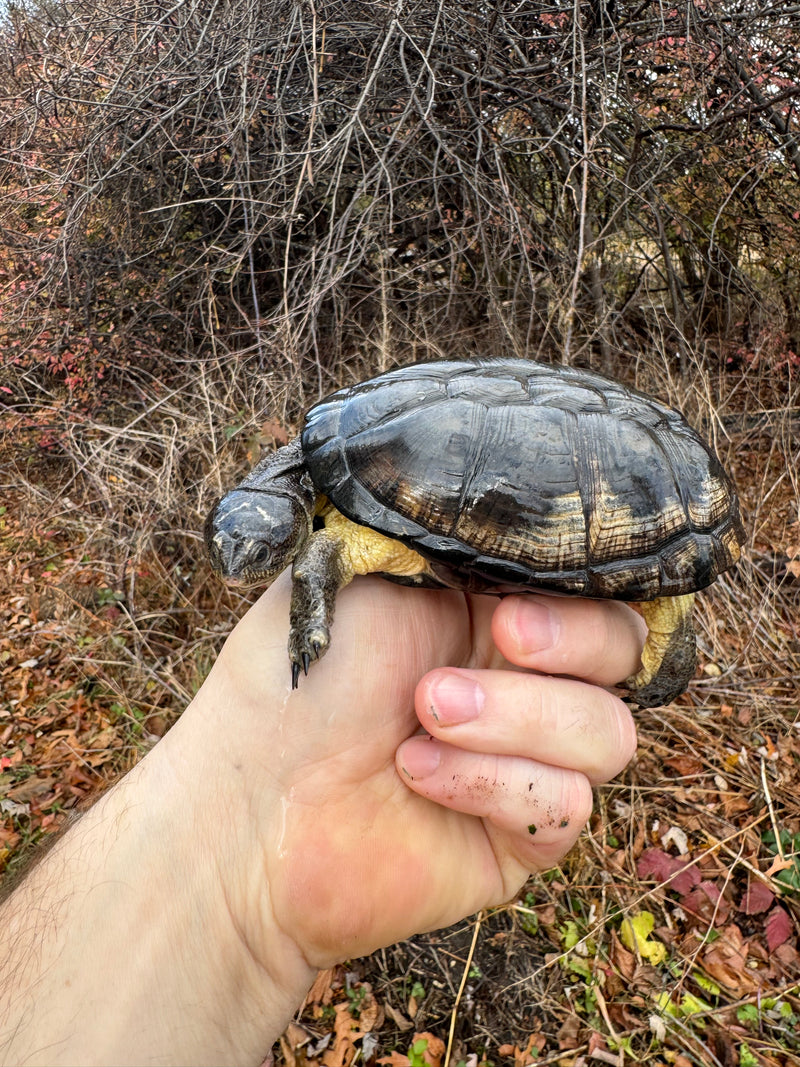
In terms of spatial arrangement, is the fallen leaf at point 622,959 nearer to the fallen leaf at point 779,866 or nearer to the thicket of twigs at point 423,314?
the thicket of twigs at point 423,314

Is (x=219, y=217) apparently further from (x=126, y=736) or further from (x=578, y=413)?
(x=578, y=413)

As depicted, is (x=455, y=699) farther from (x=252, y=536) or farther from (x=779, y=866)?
(x=779, y=866)

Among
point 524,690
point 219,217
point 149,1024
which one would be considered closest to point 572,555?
point 524,690

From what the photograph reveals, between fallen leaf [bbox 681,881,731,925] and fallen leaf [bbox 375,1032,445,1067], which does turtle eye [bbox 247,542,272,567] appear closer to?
fallen leaf [bbox 375,1032,445,1067]

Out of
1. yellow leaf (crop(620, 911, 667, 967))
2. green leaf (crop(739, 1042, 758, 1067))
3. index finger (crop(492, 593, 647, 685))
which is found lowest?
green leaf (crop(739, 1042, 758, 1067))

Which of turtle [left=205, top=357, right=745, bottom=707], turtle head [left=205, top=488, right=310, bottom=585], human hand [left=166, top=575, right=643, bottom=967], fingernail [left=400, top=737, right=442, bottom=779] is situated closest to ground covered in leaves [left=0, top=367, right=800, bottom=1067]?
human hand [left=166, top=575, right=643, bottom=967]

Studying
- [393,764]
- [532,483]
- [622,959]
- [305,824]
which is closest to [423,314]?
[532,483]

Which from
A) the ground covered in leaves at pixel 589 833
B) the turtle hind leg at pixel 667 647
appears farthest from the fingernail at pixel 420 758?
the ground covered in leaves at pixel 589 833
